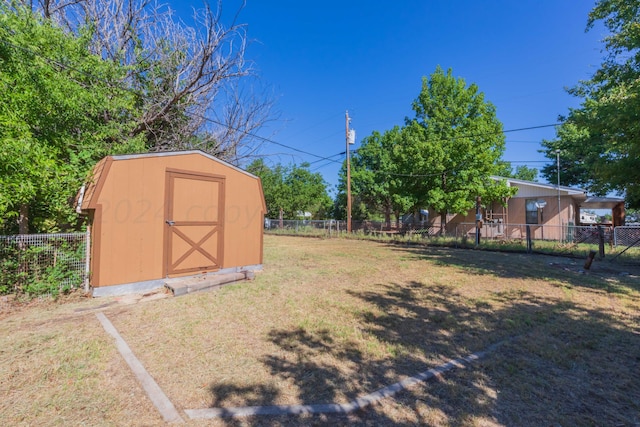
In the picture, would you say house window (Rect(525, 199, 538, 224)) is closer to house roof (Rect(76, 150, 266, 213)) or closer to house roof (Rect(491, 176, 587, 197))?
house roof (Rect(491, 176, 587, 197))

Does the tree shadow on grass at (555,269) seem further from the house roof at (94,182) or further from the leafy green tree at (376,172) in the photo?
the leafy green tree at (376,172)

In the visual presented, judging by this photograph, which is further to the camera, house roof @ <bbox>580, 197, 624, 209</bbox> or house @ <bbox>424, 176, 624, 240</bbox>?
house roof @ <bbox>580, 197, 624, 209</bbox>

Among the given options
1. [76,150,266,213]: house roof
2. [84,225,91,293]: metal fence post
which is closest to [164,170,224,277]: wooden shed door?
[76,150,266,213]: house roof

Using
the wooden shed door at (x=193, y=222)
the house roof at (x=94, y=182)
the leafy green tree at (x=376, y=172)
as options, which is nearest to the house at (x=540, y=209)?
the leafy green tree at (x=376, y=172)

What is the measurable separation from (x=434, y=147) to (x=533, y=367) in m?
14.6

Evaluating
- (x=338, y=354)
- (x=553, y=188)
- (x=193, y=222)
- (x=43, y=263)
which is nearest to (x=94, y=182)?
(x=43, y=263)

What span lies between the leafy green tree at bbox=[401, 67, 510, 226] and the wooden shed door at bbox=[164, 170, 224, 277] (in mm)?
12743

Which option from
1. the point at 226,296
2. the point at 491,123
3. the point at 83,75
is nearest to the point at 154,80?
the point at 83,75

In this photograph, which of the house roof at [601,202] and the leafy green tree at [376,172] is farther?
the leafy green tree at [376,172]

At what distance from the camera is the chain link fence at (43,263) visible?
4586 mm

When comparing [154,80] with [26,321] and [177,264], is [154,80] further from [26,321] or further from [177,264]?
[26,321]

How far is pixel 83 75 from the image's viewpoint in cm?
614

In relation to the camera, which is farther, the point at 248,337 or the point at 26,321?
the point at 26,321

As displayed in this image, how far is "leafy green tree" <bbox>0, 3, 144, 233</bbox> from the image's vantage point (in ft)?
13.3
